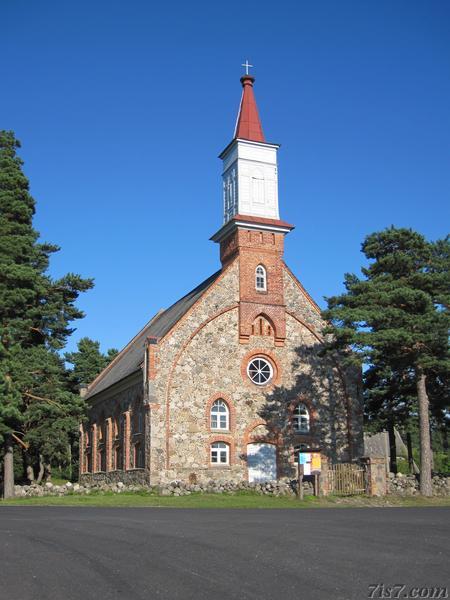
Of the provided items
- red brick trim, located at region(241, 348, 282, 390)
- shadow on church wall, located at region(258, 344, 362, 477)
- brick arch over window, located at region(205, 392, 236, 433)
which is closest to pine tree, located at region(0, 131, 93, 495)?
brick arch over window, located at region(205, 392, 236, 433)

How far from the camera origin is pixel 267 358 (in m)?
37.4

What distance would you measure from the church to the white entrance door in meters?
0.05

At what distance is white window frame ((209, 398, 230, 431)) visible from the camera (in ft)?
116

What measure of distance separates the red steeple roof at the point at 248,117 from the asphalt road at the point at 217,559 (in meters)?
28.2

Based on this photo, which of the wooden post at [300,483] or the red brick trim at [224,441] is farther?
the red brick trim at [224,441]

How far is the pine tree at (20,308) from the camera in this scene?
34.1 m

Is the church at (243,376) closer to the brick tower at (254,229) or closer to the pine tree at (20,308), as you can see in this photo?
the brick tower at (254,229)

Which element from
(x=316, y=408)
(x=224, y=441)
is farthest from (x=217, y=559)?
(x=316, y=408)

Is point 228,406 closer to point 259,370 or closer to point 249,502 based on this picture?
point 259,370

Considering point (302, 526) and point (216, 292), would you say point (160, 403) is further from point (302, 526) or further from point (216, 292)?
point (302, 526)

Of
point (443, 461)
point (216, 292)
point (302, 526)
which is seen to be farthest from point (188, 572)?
point (443, 461)

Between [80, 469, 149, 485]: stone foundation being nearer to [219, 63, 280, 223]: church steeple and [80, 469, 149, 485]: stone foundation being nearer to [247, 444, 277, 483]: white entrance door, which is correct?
[247, 444, 277, 483]: white entrance door

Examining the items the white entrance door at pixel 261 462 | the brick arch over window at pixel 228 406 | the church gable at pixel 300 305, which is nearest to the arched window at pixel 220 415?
the brick arch over window at pixel 228 406

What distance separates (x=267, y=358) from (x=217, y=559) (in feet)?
87.7
